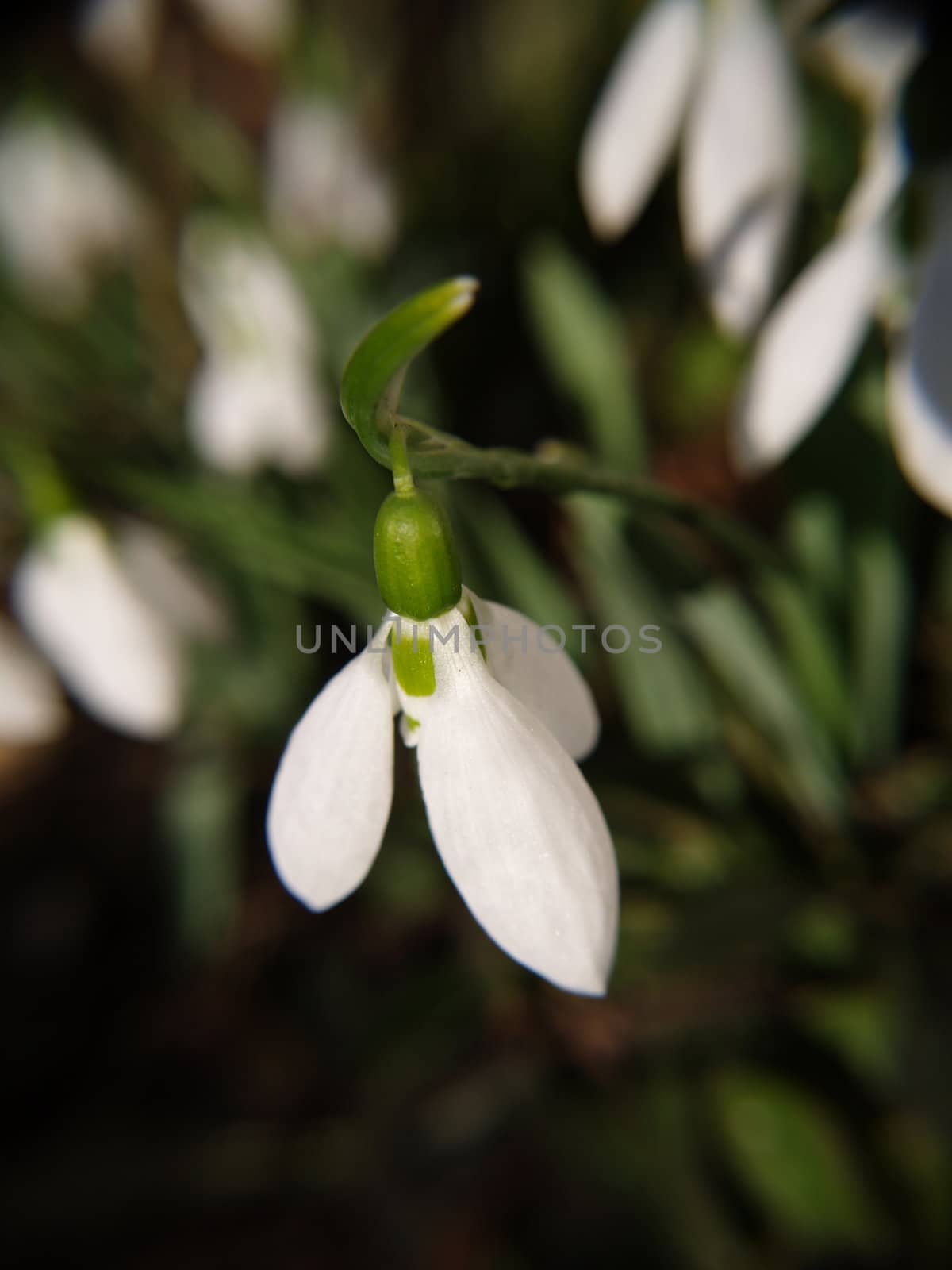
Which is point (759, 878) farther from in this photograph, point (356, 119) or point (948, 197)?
point (356, 119)

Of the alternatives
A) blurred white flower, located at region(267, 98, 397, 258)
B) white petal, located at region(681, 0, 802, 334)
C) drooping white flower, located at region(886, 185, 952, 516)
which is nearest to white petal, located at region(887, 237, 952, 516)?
drooping white flower, located at region(886, 185, 952, 516)

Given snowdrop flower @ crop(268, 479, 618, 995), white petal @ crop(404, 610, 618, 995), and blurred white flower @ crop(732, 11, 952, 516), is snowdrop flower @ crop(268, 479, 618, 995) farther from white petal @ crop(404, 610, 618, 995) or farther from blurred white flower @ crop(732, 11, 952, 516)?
blurred white flower @ crop(732, 11, 952, 516)

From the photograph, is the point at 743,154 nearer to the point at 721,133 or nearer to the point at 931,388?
the point at 721,133

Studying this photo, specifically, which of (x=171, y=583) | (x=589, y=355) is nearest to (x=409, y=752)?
(x=171, y=583)

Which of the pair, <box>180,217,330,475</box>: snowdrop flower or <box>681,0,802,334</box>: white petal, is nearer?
<box>681,0,802,334</box>: white petal

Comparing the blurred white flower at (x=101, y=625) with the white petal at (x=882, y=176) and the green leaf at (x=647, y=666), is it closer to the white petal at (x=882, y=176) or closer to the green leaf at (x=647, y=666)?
the green leaf at (x=647, y=666)

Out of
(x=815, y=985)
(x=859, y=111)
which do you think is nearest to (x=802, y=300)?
(x=859, y=111)
